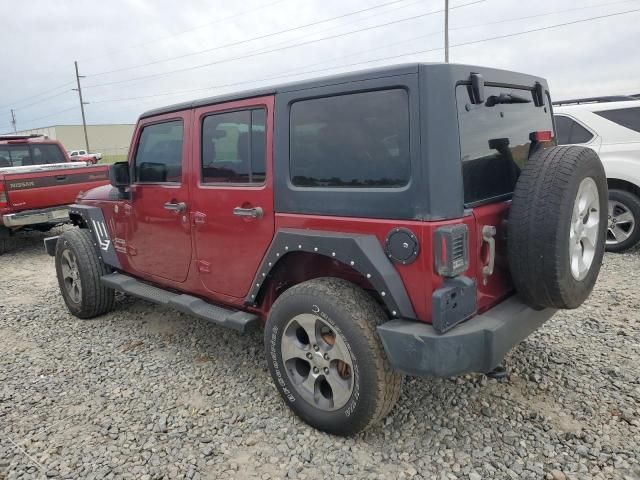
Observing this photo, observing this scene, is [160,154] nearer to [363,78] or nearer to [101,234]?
[101,234]

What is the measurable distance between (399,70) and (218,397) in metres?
2.27

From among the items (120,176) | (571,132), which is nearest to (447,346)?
(120,176)

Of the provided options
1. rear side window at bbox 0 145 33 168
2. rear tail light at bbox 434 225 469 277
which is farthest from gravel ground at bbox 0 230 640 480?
rear side window at bbox 0 145 33 168

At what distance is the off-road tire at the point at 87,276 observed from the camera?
14.5 ft

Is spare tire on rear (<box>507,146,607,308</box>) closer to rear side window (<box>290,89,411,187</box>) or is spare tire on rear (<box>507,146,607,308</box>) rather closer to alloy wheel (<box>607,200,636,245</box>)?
rear side window (<box>290,89,411,187</box>)

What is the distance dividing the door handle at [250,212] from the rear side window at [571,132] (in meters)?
4.94

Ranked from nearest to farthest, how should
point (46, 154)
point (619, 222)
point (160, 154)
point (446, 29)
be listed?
point (160, 154) < point (619, 222) < point (46, 154) < point (446, 29)

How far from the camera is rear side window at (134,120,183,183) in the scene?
3.52 meters

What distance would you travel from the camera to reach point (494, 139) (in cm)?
253

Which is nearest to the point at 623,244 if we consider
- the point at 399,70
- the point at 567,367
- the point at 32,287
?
the point at 567,367

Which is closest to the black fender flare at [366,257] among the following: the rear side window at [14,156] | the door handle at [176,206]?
the door handle at [176,206]

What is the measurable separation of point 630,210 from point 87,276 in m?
6.18

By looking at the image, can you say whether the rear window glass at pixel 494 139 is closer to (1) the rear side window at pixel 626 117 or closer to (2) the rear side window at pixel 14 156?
(1) the rear side window at pixel 626 117

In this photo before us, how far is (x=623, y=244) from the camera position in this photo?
5949 millimetres
